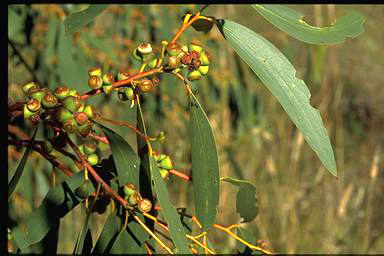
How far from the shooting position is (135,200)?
0.82 meters

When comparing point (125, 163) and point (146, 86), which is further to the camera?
point (125, 163)

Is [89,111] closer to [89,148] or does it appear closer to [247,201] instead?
[89,148]

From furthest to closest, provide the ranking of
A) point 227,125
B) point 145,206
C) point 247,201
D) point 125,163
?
point 227,125 → point 247,201 → point 125,163 → point 145,206

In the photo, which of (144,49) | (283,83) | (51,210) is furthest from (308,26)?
(51,210)

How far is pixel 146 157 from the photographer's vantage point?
897mm

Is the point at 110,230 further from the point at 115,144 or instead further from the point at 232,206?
the point at 232,206

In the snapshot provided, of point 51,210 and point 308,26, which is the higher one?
point 308,26

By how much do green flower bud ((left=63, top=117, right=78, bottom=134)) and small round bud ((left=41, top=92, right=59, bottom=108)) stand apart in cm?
3

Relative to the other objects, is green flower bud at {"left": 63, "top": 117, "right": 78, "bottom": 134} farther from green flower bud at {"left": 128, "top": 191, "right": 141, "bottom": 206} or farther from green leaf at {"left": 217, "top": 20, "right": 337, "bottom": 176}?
green leaf at {"left": 217, "top": 20, "right": 337, "bottom": 176}

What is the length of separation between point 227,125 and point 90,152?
191 cm

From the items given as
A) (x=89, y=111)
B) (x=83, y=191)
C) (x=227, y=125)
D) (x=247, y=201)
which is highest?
(x=89, y=111)

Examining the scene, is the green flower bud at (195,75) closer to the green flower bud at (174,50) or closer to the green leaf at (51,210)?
the green flower bud at (174,50)

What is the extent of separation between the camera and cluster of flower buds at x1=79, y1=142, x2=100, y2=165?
3.07 ft

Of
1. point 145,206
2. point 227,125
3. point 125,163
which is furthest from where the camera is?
point 227,125
